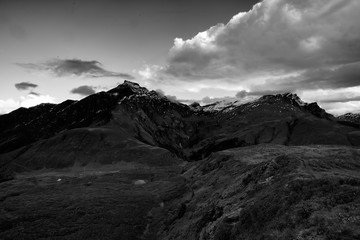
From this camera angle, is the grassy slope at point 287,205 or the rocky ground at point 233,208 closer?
the grassy slope at point 287,205

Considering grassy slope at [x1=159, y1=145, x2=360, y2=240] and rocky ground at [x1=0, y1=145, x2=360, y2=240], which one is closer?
grassy slope at [x1=159, y1=145, x2=360, y2=240]

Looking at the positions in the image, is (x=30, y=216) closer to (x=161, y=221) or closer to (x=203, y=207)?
(x=161, y=221)

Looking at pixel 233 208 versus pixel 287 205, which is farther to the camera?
pixel 233 208

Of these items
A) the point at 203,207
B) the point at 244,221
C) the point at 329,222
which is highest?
the point at 329,222

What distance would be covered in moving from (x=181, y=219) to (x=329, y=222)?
30.4m


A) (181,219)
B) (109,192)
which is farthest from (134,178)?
(181,219)

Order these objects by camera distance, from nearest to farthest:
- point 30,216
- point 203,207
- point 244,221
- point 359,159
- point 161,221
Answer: point 244,221
point 359,159
point 203,207
point 161,221
point 30,216

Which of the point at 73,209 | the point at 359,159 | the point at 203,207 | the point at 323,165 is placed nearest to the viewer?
the point at 323,165

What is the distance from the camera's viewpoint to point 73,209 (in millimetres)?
71438

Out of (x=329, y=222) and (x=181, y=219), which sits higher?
(x=329, y=222)

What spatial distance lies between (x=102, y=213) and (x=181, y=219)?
24.0m

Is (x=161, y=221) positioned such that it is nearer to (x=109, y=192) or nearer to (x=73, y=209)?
(x=73, y=209)

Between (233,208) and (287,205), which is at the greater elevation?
(287,205)

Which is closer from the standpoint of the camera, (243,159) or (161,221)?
(161,221)
